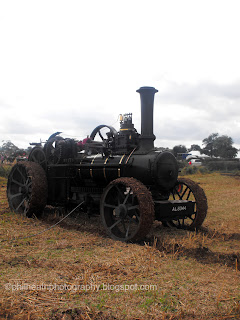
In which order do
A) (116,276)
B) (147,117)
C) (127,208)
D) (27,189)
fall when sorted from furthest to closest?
(27,189) < (147,117) < (127,208) < (116,276)

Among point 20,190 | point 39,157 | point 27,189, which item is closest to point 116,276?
point 27,189

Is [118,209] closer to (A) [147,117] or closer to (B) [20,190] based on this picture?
(A) [147,117]

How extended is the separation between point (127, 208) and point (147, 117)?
222 cm

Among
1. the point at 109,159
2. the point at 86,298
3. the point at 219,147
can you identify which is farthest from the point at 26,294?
the point at 219,147

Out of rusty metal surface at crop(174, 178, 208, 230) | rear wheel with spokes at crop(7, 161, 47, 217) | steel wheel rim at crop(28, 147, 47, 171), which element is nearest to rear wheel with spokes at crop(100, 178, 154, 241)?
rusty metal surface at crop(174, 178, 208, 230)

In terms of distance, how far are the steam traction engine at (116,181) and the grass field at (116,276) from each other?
1.78 feet

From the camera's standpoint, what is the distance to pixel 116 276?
4.20m

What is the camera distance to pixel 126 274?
4.30 meters

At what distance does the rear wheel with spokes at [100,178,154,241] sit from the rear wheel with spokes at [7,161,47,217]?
7.34 ft

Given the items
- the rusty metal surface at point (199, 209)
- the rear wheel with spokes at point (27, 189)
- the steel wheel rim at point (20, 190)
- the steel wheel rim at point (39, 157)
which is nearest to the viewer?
the rusty metal surface at point (199, 209)

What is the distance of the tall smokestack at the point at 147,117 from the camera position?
727 cm

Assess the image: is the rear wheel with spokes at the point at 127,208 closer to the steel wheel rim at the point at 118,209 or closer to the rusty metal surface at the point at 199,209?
the steel wheel rim at the point at 118,209

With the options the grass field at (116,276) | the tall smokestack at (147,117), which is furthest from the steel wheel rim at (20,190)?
the tall smokestack at (147,117)

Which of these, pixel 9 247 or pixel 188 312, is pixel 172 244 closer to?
pixel 188 312
